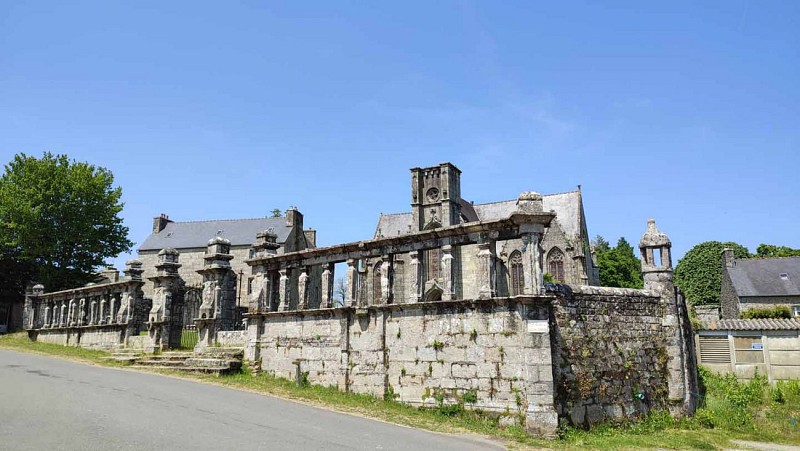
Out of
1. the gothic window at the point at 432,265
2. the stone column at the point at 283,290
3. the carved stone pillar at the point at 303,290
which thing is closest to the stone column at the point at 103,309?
the stone column at the point at 283,290

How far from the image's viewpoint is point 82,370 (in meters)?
14.6

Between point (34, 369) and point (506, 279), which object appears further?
point (506, 279)

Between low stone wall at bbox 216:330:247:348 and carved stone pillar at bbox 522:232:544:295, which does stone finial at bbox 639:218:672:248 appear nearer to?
carved stone pillar at bbox 522:232:544:295

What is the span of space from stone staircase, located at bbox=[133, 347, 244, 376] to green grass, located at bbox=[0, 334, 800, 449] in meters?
0.32

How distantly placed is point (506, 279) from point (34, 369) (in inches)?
1157

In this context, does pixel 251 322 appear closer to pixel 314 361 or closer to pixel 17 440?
pixel 314 361

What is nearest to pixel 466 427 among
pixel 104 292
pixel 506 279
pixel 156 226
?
pixel 104 292

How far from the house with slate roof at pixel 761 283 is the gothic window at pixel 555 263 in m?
11.8

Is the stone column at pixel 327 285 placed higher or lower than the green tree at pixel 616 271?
lower

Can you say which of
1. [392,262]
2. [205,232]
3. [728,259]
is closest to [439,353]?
Result: [392,262]

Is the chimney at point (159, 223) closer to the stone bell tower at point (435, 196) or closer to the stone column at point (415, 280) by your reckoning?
the stone bell tower at point (435, 196)

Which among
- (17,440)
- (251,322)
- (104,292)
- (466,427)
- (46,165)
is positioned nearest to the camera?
(17,440)

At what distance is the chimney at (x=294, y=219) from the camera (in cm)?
4321

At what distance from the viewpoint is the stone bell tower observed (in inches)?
1421
